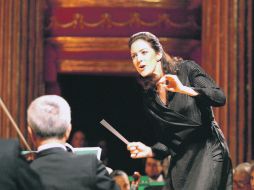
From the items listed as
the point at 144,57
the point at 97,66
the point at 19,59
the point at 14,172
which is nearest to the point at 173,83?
the point at 144,57

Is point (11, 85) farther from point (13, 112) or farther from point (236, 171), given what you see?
point (236, 171)

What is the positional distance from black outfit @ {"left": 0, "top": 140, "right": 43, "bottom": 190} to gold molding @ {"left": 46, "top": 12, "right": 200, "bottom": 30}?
16.4 feet

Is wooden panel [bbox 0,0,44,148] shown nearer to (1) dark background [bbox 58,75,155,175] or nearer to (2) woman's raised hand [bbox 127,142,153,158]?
(1) dark background [bbox 58,75,155,175]

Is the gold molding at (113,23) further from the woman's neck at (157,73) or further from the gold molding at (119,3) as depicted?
the woman's neck at (157,73)

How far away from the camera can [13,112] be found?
21.4ft

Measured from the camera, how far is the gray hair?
2277 millimetres

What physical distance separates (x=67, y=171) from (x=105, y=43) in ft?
16.2

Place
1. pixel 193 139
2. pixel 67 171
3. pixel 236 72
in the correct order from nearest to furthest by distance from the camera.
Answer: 1. pixel 67 171
2. pixel 193 139
3. pixel 236 72

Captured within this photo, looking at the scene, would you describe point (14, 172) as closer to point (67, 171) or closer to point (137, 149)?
point (67, 171)

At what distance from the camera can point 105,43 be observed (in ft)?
23.4

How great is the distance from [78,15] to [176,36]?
1049mm

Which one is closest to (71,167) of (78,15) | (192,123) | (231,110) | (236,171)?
(192,123)

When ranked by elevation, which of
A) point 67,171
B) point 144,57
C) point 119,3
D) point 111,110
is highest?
point 119,3

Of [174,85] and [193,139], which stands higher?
[174,85]
